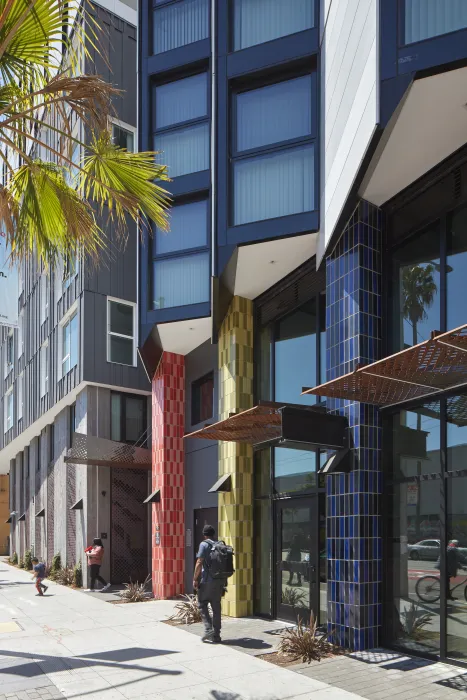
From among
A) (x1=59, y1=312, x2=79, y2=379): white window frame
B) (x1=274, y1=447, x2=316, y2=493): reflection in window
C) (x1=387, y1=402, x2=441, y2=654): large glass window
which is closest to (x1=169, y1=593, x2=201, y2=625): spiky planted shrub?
(x1=274, y1=447, x2=316, y2=493): reflection in window

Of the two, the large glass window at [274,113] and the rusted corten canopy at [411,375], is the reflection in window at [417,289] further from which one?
the large glass window at [274,113]

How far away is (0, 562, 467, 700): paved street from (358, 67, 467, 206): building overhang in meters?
6.48

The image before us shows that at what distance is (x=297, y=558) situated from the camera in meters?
12.5

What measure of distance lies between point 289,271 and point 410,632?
6.61 meters

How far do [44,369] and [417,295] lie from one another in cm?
2134

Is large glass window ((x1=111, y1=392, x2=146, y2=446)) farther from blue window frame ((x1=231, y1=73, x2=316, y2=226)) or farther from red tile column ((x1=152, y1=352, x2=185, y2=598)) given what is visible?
blue window frame ((x1=231, y1=73, x2=316, y2=226))

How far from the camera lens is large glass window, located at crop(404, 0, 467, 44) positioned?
25.9 ft

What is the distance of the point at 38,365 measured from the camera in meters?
29.9

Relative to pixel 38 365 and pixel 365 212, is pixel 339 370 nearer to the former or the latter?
pixel 365 212

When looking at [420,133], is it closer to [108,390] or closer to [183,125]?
[183,125]

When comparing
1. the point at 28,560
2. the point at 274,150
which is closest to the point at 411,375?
the point at 274,150

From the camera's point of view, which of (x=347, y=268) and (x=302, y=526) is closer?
(x=347, y=268)

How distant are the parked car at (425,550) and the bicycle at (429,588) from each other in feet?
0.83

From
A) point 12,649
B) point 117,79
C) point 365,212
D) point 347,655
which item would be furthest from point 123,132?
point 347,655
